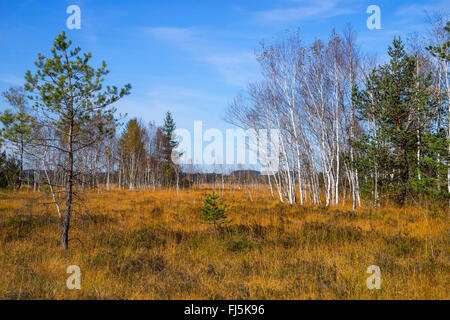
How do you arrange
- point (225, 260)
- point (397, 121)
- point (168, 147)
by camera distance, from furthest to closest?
point (168, 147), point (397, 121), point (225, 260)

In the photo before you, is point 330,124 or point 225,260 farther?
point 330,124

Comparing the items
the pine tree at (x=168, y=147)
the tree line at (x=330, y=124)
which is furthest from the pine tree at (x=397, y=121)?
the pine tree at (x=168, y=147)

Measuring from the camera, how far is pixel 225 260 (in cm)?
517

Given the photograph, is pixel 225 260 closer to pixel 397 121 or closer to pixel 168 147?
pixel 397 121

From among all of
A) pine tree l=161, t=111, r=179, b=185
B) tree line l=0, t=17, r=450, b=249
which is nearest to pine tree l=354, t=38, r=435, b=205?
tree line l=0, t=17, r=450, b=249

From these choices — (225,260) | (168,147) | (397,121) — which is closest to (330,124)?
(397,121)

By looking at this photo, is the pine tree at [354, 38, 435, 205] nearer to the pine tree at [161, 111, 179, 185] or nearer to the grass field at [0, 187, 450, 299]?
the grass field at [0, 187, 450, 299]

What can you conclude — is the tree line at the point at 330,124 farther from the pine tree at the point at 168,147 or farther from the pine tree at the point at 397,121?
the pine tree at the point at 168,147

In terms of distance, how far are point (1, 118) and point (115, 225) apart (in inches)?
182

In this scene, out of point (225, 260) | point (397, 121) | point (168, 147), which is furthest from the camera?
point (168, 147)

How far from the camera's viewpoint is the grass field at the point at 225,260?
3707 mm

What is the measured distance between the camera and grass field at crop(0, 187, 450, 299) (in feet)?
12.2

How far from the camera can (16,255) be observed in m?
5.44
